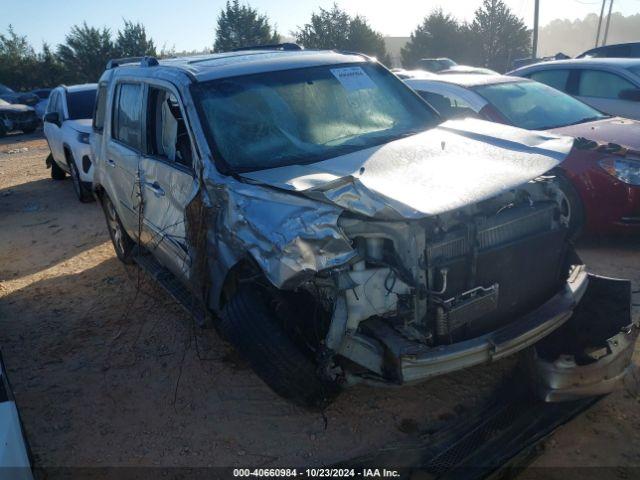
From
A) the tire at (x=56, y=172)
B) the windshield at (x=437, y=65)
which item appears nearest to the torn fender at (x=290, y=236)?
the tire at (x=56, y=172)

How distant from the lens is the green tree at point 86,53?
3278 cm

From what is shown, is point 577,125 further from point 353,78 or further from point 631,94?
point 353,78

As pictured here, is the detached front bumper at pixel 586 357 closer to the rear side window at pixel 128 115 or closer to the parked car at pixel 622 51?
the rear side window at pixel 128 115

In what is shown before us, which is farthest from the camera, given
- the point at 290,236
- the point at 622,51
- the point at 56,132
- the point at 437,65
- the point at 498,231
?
the point at 437,65

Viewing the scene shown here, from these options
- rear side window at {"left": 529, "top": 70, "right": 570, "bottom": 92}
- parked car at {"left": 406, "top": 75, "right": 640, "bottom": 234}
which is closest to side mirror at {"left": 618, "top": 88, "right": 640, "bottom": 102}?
parked car at {"left": 406, "top": 75, "right": 640, "bottom": 234}

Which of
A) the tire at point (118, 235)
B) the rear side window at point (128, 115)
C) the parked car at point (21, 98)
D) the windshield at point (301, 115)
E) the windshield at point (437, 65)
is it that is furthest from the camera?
the parked car at point (21, 98)

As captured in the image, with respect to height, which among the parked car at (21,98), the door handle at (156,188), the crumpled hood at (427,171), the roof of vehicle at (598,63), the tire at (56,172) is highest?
the crumpled hood at (427,171)

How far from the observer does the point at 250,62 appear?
4359mm

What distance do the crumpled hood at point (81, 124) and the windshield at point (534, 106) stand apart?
606 cm

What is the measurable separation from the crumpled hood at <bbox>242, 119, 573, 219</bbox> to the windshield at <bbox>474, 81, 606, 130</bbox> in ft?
7.75

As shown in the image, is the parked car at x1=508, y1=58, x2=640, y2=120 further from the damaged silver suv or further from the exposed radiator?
the exposed radiator

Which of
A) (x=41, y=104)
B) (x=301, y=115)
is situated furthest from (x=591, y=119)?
(x=41, y=104)

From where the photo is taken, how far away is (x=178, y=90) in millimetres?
4105

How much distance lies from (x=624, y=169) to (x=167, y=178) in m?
3.97
